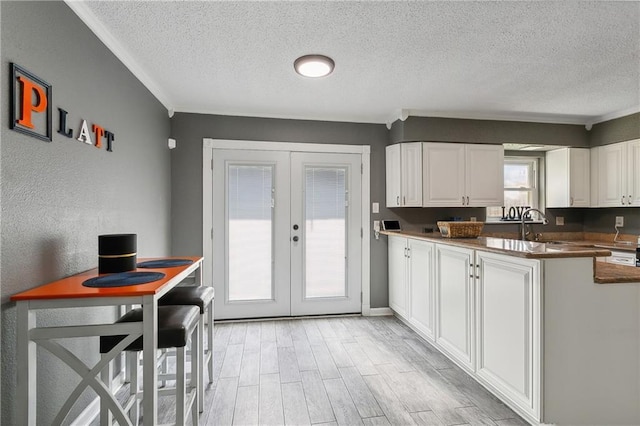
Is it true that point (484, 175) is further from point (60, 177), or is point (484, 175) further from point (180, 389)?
point (60, 177)

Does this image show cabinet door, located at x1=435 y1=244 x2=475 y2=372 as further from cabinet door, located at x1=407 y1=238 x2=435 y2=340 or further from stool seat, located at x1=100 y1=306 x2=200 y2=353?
stool seat, located at x1=100 y1=306 x2=200 y2=353

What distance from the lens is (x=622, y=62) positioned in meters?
2.39

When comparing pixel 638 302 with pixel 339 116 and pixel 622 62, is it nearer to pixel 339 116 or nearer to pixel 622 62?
pixel 622 62

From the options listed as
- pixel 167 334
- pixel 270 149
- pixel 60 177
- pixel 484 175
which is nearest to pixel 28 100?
pixel 60 177

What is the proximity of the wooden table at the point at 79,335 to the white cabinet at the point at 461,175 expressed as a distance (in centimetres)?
299

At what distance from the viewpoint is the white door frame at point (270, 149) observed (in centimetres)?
349

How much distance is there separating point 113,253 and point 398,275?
279 cm

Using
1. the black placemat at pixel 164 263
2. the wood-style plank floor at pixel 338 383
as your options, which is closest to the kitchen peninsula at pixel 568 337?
the wood-style plank floor at pixel 338 383

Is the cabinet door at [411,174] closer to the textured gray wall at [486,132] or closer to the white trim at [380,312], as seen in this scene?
the textured gray wall at [486,132]

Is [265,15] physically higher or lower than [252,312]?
higher

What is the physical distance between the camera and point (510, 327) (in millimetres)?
1922

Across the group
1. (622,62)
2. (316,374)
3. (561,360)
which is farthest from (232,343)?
(622,62)

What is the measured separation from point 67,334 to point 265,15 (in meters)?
1.82

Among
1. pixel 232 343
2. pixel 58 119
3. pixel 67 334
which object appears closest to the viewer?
pixel 67 334
